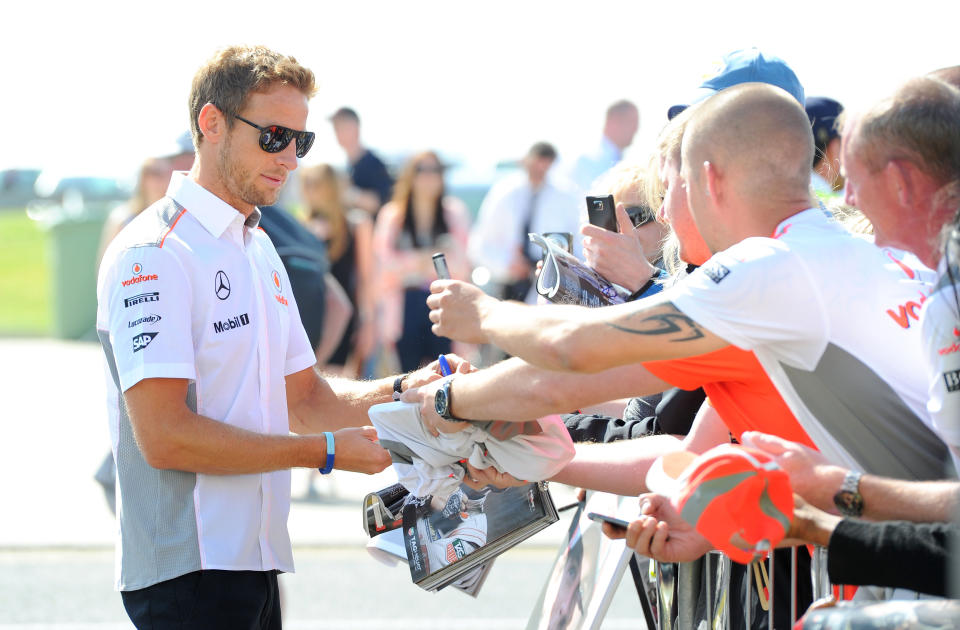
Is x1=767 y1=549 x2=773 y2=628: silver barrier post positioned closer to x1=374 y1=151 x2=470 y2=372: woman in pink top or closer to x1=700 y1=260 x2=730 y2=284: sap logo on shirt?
x1=700 y1=260 x2=730 y2=284: sap logo on shirt

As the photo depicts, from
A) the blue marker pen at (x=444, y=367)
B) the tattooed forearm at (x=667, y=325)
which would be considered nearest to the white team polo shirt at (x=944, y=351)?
the tattooed forearm at (x=667, y=325)

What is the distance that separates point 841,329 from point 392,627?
4.01 m

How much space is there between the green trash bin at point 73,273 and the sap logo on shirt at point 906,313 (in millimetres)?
15385

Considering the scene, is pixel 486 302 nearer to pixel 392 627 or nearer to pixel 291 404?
pixel 291 404

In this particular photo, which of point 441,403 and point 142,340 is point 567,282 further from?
point 142,340

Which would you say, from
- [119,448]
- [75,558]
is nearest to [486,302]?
[119,448]

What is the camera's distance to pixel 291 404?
3654 mm

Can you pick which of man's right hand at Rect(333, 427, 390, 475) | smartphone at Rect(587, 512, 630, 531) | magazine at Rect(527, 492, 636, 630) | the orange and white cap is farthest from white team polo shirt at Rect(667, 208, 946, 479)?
man's right hand at Rect(333, 427, 390, 475)

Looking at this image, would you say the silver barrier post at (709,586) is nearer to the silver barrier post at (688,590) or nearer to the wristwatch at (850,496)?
the silver barrier post at (688,590)

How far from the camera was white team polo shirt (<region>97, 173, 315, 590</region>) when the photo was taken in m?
3.01

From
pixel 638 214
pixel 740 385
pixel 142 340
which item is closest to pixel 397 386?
pixel 142 340

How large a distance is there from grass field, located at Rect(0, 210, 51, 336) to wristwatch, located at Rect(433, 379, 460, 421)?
1731cm

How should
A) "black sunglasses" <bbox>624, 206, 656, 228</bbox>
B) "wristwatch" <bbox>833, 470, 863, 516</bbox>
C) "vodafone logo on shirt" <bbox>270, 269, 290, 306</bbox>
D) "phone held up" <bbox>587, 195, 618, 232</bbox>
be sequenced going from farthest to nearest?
"black sunglasses" <bbox>624, 206, 656, 228</bbox> < "phone held up" <bbox>587, 195, 618, 232</bbox> < "vodafone logo on shirt" <bbox>270, 269, 290, 306</bbox> < "wristwatch" <bbox>833, 470, 863, 516</bbox>

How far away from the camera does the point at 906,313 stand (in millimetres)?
2445
